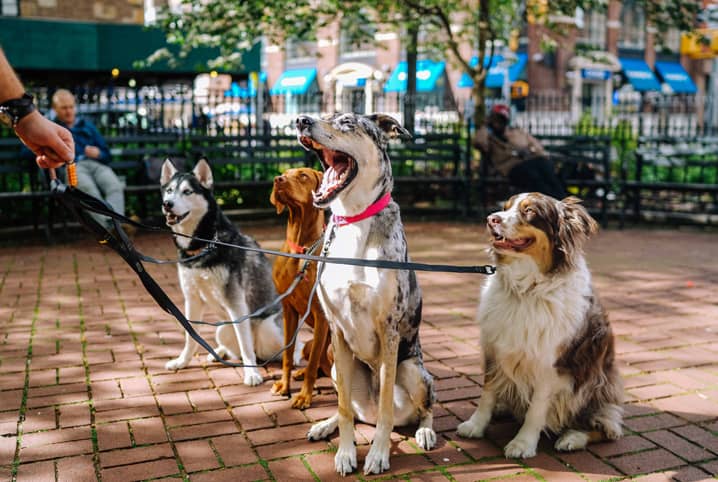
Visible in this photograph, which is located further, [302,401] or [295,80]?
[295,80]

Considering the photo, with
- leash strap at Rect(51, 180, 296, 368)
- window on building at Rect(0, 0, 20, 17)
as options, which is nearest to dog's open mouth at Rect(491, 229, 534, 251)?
leash strap at Rect(51, 180, 296, 368)

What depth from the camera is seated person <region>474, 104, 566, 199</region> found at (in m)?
9.66

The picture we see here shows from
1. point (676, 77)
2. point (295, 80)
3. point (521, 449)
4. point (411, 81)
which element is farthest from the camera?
point (295, 80)

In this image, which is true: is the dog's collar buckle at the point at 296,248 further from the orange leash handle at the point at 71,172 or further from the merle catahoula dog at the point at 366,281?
the orange leash handle at the point at 71,172

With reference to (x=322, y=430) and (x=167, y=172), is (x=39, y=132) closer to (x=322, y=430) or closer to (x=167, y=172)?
(x=167, y=172)

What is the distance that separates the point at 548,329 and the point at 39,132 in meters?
2.47

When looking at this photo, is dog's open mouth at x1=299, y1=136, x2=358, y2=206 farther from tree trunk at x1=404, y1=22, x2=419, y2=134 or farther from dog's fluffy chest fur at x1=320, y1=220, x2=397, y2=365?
tree trunk at x1=404, y1=22, x2=419, y2=134

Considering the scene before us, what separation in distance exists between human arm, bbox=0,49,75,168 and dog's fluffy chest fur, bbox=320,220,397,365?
1.28m

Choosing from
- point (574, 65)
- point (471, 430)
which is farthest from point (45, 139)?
point (574, 65)

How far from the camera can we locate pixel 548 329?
3.34m

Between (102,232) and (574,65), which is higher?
(574,65)

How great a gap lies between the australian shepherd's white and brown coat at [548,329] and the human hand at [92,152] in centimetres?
686

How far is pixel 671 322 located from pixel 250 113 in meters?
7.64

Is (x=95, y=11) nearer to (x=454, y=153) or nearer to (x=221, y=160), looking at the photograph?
(x=221, y=160)
